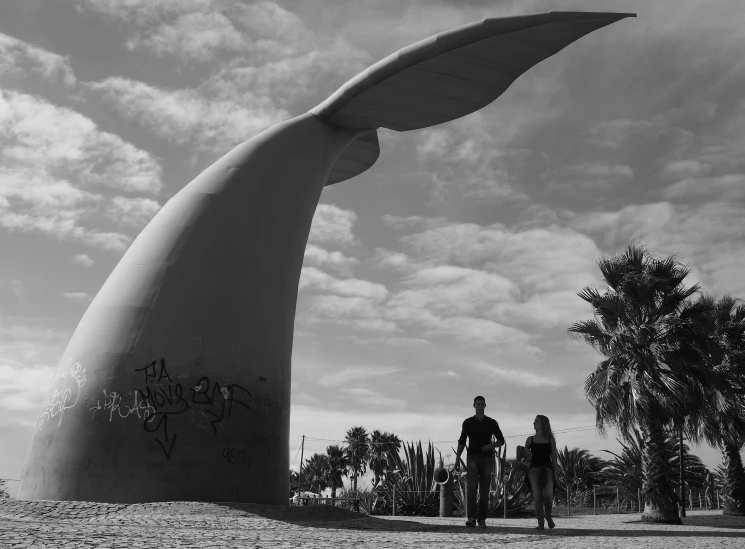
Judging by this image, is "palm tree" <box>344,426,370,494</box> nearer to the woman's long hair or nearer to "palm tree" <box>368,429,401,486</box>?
"palm tree" <box>368,429,401,486</box>

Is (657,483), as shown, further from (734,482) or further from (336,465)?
(336,465)

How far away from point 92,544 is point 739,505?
21.3 meters

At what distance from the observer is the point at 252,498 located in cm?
894

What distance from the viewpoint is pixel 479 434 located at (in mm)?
8039

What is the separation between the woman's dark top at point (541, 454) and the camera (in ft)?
26.2

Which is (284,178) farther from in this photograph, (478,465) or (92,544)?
(92,544)

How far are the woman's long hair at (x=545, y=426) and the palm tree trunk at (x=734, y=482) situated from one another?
50.4 feet

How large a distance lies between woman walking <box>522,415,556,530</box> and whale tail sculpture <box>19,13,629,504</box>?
3.63 meters

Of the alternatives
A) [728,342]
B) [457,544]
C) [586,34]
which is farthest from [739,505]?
[457,544]

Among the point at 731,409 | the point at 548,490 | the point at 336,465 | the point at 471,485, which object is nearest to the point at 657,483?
the point at 731,409

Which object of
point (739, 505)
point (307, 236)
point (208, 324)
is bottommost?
point (739, 505)

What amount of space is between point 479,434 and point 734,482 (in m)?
16.7

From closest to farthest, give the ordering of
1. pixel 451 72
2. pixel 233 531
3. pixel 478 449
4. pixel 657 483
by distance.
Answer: pixel 233 531
pixel 478 449
pixel 451 72
pixel 657 483

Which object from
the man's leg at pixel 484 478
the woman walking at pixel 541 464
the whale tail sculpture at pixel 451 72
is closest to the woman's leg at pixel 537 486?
the woman walking at pixel 541 464
